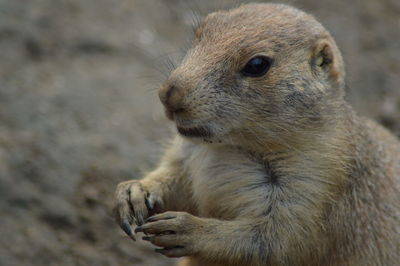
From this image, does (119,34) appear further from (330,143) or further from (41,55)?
(330,143)

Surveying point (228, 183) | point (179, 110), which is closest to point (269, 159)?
point (228, 183)

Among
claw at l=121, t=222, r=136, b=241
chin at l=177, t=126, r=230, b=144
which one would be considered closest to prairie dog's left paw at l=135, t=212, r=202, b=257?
claw at l=121, t=222, r=136, b=241

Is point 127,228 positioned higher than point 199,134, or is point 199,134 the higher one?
point 199,134

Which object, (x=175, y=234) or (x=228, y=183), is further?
(x=228, y=183)

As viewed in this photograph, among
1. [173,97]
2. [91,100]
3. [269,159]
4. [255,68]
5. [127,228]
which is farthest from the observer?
[91,100]

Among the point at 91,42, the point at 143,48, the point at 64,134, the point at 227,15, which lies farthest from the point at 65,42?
the point at 227,15

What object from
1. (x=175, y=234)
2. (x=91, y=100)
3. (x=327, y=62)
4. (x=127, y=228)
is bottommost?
(x=175, y=234)

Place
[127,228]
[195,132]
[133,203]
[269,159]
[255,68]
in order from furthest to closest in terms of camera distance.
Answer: [133,203], [127,228], [269,159], [255,68], [195,132]

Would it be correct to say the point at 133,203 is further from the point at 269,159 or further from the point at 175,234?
the point at 269,159
